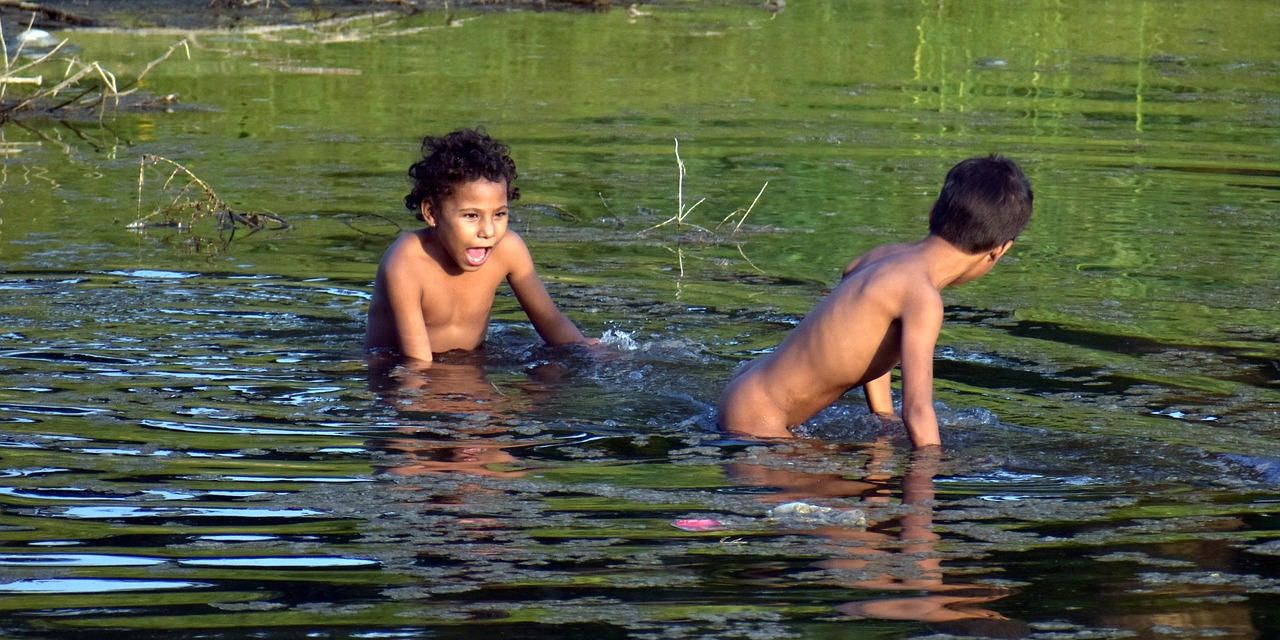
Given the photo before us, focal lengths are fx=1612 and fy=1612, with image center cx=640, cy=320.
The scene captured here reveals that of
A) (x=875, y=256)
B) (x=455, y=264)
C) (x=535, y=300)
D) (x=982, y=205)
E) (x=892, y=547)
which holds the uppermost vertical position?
(x=982, y=205)

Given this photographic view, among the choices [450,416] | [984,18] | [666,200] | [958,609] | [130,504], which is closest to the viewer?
[958,609]

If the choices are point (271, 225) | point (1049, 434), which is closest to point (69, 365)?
point (271, 225)

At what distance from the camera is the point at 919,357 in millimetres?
4203

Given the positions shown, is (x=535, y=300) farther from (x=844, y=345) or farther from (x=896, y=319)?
(x=896, y=319)

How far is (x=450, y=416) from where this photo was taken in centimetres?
487

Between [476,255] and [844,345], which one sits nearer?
[844,345]

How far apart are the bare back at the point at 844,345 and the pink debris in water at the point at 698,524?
87 centimetres

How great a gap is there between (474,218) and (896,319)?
173cm

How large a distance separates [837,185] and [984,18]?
22.0 feet

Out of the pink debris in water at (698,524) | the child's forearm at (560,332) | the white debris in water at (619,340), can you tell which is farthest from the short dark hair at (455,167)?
the pink debris in water at (698,524)

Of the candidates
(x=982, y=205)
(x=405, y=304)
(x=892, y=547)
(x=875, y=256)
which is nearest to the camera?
(x=892, y=547)

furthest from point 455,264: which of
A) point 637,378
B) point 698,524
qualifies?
point 698,524

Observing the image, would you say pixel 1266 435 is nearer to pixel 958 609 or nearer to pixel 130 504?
pixel 958 609

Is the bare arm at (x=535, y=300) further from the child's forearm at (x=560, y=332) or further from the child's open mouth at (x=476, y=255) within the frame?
the child's open mouth at (x=476, y=255)
